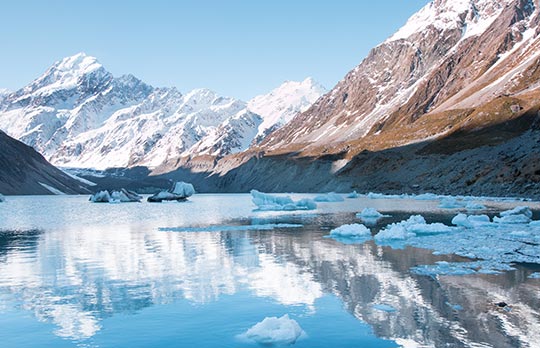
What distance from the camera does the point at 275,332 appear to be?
1415 centimetres

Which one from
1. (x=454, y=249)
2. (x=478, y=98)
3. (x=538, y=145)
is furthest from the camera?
(x=478, y=98)

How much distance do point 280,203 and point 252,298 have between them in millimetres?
62588

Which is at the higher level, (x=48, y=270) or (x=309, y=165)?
(x=309, y=165)

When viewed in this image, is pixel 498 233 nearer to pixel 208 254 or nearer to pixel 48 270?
pixel 208 254

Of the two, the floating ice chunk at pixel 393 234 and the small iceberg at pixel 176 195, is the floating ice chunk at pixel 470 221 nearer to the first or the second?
the floating ice chunk at pixel 393 234

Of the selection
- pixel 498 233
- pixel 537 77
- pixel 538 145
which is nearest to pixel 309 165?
pixel 537 77

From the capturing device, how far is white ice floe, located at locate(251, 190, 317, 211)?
76863 millimetres

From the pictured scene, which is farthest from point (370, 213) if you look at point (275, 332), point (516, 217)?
point (275, 332)

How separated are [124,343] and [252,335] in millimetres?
3445

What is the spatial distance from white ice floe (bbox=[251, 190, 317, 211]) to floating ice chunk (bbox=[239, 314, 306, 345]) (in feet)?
204

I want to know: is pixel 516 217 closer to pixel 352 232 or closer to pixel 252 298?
pixel 352 232

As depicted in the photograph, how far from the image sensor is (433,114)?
194m

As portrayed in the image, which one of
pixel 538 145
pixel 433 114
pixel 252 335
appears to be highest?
pixel 433 114

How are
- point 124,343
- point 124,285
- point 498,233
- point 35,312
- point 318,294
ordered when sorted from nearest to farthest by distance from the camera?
point 124,343 < point 35,312 < point 318,294 < point 124,285 < point 498,233
